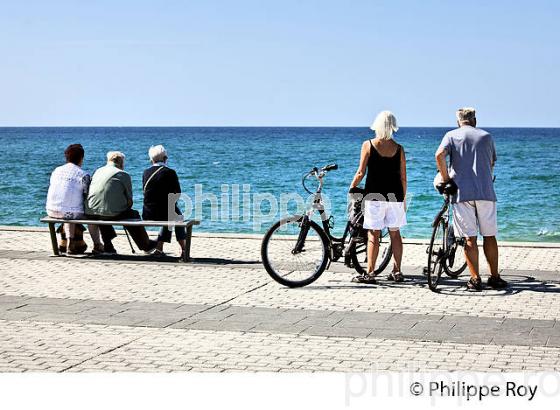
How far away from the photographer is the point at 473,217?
10461 mm

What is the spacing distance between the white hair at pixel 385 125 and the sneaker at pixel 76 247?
15.4 ft

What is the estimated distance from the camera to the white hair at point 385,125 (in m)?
10.6

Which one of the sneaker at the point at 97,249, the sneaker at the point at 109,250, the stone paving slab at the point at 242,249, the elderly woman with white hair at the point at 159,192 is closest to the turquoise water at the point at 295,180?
the stone paving slab at the point at 242,249

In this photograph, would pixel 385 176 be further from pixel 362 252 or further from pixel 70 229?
pixel 70 229

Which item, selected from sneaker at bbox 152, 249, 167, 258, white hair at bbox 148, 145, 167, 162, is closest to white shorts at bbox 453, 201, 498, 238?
white hair at bbox 148, 145, 167, 162

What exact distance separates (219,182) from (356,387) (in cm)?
5254

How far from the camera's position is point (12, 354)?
7227 millimetres

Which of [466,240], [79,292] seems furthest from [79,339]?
[466,240]

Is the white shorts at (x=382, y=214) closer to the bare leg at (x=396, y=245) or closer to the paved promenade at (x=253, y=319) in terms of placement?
the bare leg at (x=396, y=245)

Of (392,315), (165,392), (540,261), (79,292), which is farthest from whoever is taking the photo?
(540,261)

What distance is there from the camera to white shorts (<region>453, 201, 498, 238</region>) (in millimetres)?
10438

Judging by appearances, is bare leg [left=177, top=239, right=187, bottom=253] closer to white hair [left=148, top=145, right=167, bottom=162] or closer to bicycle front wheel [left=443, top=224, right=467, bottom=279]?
white hair [left=148, top=145, right=167, bottom=162]

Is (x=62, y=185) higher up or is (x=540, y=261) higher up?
(x=62, y=185)

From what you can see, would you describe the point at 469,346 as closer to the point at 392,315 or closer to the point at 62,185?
the point at 392,315
